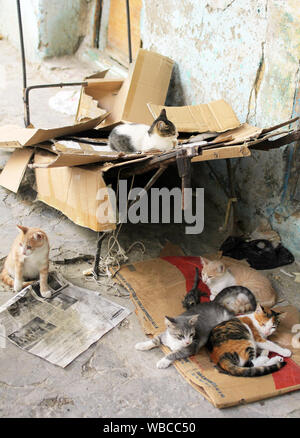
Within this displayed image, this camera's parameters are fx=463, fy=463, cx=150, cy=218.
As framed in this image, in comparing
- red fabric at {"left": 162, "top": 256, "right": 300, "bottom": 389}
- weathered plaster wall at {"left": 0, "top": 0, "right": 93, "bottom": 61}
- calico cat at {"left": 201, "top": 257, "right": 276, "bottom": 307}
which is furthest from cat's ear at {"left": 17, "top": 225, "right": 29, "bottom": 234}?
weathered plaster wall at {"left": 0, "top": 0, "right": 93, "bottom": 61}

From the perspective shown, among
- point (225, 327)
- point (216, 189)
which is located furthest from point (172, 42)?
point (225, 327)

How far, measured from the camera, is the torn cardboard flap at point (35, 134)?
3092 millimetres

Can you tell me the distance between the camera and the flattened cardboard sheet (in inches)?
133

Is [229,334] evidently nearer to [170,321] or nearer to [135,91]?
[170,321]

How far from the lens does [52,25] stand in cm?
574

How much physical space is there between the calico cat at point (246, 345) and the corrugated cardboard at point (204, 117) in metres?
1.32

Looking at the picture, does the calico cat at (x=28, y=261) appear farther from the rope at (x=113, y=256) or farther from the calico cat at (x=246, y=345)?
the calico cat at (x=246, y=345)

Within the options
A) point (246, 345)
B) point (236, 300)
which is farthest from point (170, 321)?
point (236, 300)

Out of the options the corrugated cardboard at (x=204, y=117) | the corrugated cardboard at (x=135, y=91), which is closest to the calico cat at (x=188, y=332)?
the corrugated cardboard at (x=204, y=117)

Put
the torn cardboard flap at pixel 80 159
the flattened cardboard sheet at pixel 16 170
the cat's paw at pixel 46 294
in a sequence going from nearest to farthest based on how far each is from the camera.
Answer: the torn cardboard flap at pixel 80 159 < the cat's paw at pixel 46 294 < the flattened cardboard sheet at pixel 16 170

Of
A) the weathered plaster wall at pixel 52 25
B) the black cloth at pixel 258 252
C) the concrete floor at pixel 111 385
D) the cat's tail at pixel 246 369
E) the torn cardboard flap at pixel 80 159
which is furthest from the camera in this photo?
the weathered plaster wall at pixel 52 25

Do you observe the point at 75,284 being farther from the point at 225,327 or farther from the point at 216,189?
the point at 216,189

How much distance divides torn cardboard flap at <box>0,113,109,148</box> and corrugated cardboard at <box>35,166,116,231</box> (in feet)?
0.75

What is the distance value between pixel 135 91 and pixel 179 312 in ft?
6.58
